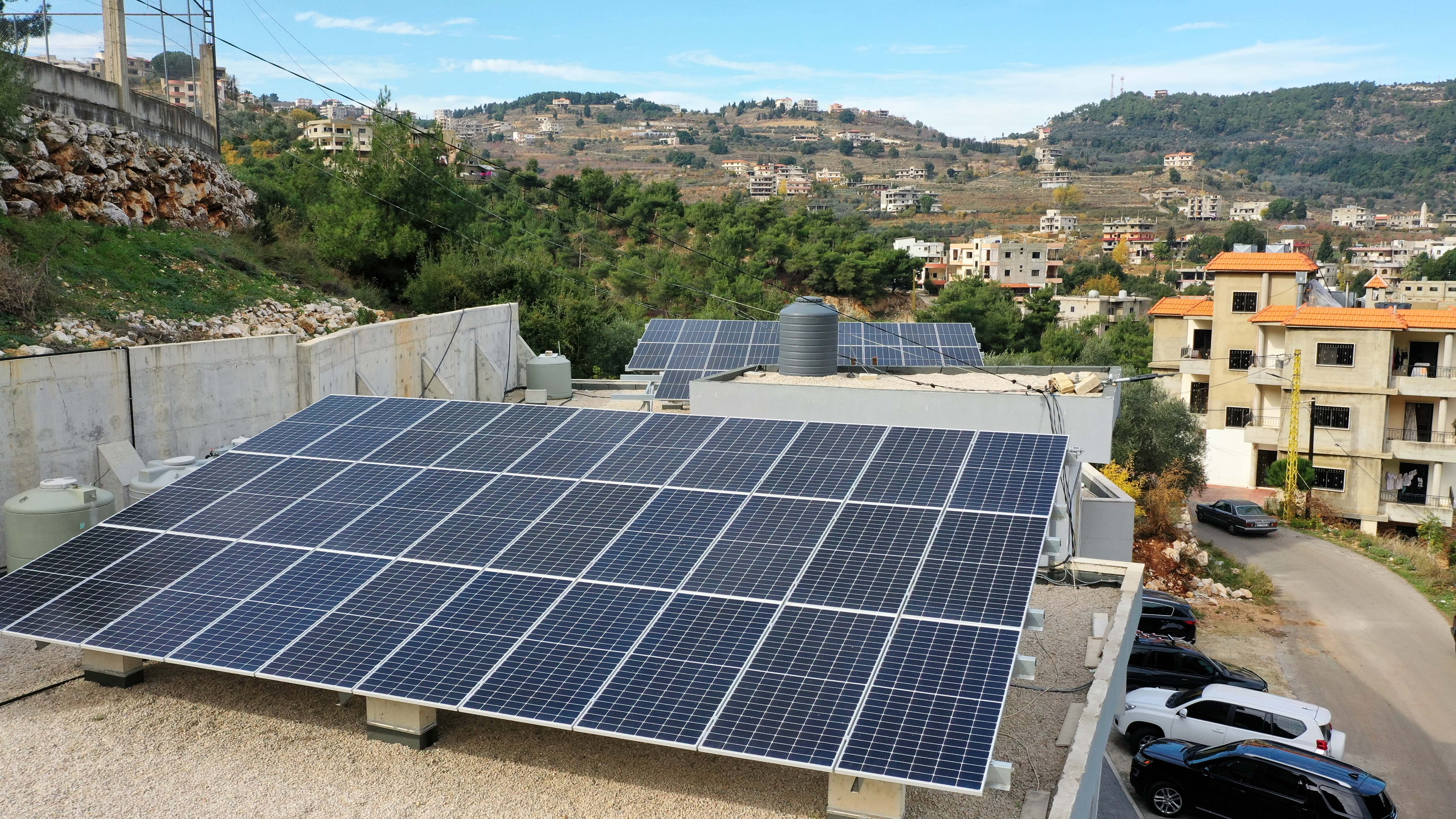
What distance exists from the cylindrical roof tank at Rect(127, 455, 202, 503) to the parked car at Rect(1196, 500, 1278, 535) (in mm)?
45565

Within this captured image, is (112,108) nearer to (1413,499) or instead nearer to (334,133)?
(1413,499)

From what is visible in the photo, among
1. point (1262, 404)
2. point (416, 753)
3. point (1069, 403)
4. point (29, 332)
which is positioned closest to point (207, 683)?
point (416, 753)

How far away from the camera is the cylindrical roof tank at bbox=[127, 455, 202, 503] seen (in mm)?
13945

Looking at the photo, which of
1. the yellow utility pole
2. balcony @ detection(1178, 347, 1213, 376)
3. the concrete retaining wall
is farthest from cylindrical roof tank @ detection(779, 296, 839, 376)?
balcony @ detection(1178, 347, 1213, 376)

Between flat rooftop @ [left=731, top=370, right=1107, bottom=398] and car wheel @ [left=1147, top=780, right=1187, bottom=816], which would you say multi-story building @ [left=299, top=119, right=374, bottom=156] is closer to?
flat rooftop @ [left=731, top=370, right=1107, bottom=398]

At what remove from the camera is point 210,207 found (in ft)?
96.4

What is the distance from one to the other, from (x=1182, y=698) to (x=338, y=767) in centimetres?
1927

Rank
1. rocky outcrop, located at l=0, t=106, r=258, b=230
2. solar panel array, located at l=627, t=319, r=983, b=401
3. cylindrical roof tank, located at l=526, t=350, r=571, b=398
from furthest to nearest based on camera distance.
Result: cylindrical roof tank, located at l=526, t=350, r=571, b=398 → solar panel array, located at l=627, t=319, r=983, b=401 → rocky outcrop, located at l=0, t=106, r=258, b=230

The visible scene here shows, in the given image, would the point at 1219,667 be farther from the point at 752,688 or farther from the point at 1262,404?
the point at 1262,404

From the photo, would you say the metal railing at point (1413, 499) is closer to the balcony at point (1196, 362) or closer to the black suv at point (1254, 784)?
the balcony at point (1196, 362)

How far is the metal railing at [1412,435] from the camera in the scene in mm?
50906

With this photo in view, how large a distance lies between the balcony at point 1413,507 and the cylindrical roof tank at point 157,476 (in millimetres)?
55870

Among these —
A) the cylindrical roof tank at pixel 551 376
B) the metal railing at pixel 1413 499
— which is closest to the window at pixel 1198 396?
the metal railing at pixel 1413 499

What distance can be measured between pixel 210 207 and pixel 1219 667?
30.4 meters
